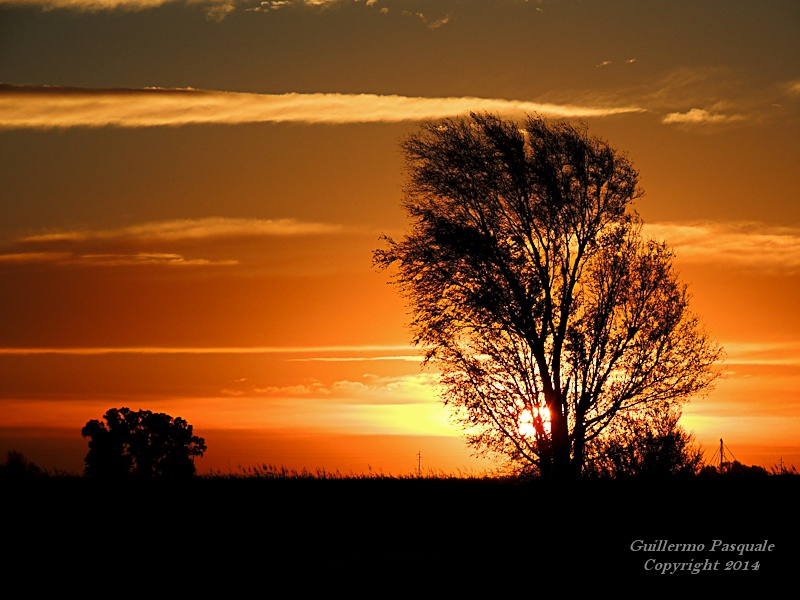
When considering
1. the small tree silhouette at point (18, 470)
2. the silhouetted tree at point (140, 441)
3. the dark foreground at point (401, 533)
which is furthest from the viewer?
the silhouetted tree at point (140, 441)

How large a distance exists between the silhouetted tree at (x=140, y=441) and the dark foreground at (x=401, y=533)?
3605 cm

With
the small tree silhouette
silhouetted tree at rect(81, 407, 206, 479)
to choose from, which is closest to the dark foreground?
the small tree silhouette

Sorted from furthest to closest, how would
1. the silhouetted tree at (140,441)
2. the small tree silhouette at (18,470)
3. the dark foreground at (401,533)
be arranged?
1. the silhouetted tree at (140,441)
2. the small tree silhouette at (18,470)
3. the dark foreground at (401,533)

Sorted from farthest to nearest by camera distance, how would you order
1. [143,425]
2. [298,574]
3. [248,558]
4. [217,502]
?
1. [143,425]
2. [217,502]
3. [248,558]
4. [298,574]

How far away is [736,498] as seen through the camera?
2002cm

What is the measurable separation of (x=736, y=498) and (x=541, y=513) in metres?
4.32

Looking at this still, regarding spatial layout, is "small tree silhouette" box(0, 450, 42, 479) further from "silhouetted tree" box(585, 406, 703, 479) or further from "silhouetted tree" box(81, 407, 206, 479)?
"silhouetted tree" box(81, 407, 206, 479)

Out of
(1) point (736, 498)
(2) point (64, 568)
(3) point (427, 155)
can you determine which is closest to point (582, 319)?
(3) point (427, 155)

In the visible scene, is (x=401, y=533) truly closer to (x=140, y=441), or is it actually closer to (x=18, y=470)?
(x=18, y=470)

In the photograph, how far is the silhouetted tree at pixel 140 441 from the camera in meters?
58.4

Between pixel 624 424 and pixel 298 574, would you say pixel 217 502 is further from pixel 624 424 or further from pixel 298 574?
pixel 624 424

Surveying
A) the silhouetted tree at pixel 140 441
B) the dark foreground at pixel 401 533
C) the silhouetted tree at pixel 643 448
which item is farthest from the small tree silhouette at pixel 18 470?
the silhouetted tree at pixel 140 441

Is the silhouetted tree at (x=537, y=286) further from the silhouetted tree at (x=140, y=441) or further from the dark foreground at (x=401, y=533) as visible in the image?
the silhouetted tree at (x=140, y=441)

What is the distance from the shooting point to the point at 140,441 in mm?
59562
